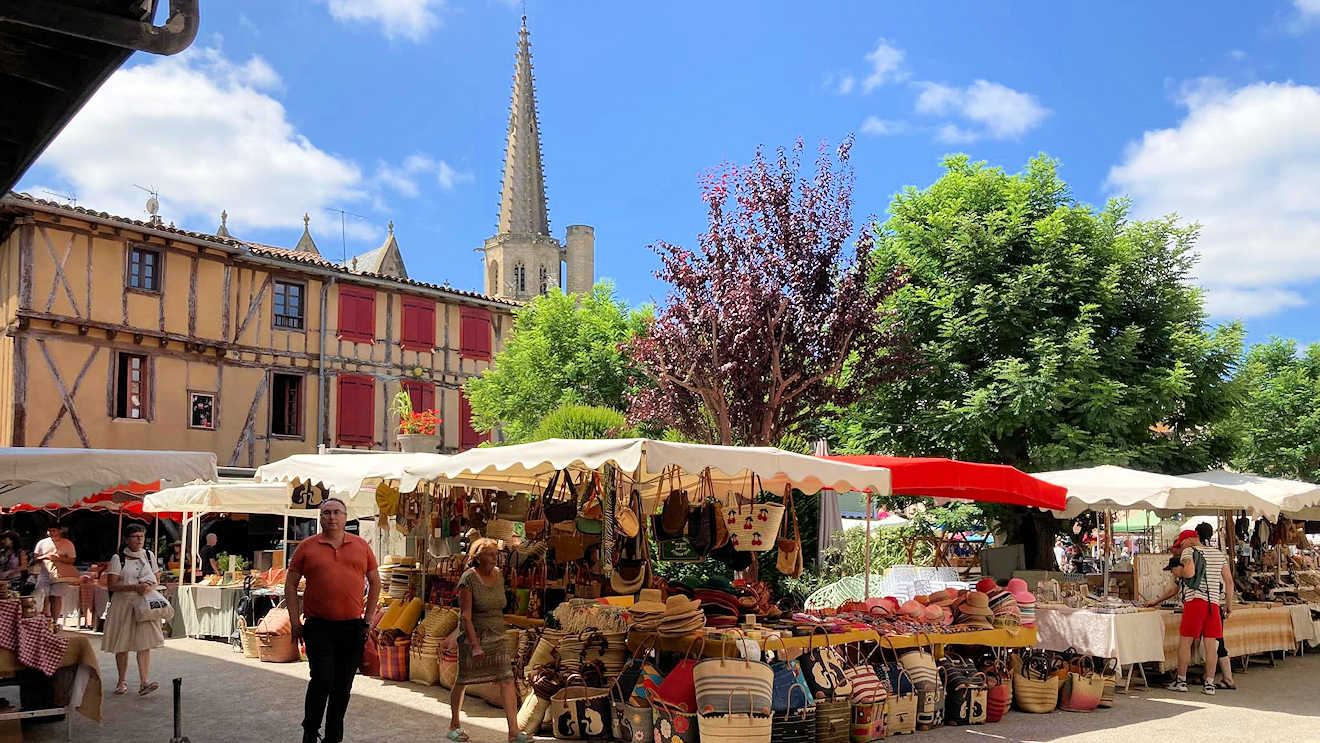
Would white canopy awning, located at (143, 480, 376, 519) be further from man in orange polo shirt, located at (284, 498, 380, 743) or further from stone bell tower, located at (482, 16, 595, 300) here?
stone bell tower, located at (482, 16, 595, 300)

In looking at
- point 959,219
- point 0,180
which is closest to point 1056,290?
point 959,219

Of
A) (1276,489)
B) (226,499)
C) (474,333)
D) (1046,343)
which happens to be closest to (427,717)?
(226,499)

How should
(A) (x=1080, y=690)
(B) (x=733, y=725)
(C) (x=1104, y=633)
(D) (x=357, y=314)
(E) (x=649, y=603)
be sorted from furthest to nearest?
(D) (x=357, y=314), (C) (x=1104, y=633), (A) (x=1080, y=690), (E) (x=649, y=603), (B) (x=733, y=725)

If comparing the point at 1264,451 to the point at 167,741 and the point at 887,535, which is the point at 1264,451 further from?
the point at 167,741

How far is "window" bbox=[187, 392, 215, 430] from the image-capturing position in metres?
21.1

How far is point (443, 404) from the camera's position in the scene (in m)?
26.0

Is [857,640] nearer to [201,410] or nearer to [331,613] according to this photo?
[331,613]

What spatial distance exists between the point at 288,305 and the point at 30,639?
1712 cm

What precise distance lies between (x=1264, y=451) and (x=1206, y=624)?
80.5 ft

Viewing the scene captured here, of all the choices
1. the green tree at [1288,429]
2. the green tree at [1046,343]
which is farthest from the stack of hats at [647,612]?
the green tree at [1288,429]

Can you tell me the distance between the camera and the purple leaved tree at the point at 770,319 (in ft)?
47.9

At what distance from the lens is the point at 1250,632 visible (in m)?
11.3

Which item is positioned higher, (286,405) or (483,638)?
(286,405)

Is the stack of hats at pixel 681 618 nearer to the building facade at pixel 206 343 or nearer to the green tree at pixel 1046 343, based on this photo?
the green tree at pixel 1046 343
